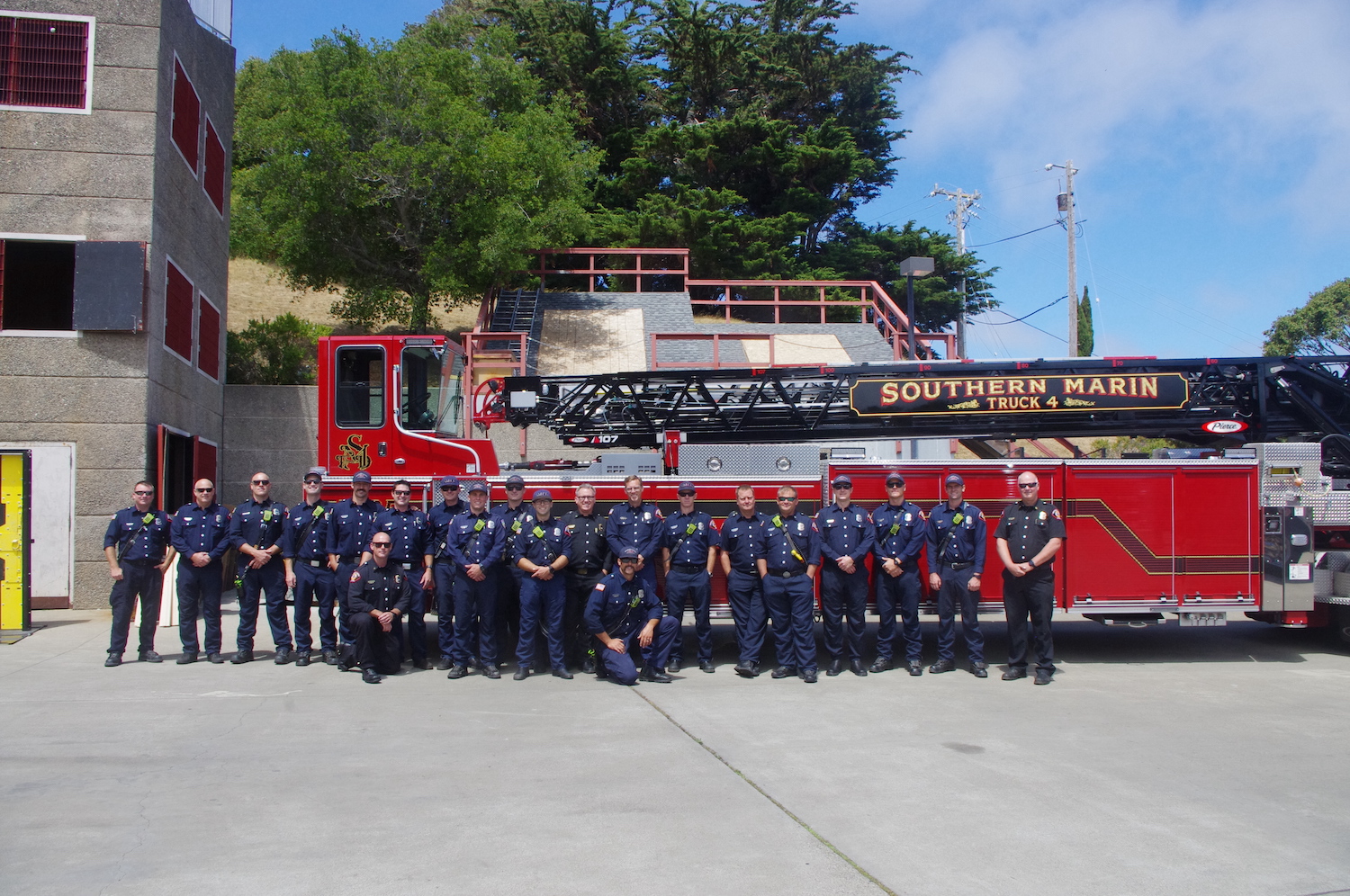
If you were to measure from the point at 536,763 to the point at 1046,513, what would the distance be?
5.41 m

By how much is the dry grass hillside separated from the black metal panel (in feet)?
53.5

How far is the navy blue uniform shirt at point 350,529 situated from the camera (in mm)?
9289

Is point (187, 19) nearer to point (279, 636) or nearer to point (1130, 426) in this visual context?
point (279, 636)

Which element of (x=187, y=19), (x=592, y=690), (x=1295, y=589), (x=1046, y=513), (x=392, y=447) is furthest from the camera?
(x=187, y=19)

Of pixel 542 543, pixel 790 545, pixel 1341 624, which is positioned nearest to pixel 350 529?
pixel 542 543

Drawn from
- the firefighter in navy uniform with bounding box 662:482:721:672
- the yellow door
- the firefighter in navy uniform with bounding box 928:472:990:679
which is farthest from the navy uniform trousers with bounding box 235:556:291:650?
the firefighter in navy uniform with bounding box 928:472:990:679

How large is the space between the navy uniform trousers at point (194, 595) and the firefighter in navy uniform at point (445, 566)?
2.18m

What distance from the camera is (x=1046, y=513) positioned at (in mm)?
9062

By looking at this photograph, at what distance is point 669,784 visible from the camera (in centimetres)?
577

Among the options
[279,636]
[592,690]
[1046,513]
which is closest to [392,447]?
[279,636]

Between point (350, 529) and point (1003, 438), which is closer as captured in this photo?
point (350, 529)

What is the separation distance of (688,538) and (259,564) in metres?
4.18

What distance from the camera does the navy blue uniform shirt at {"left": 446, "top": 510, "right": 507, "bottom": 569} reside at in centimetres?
897

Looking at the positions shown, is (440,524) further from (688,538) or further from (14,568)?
(14,568)
